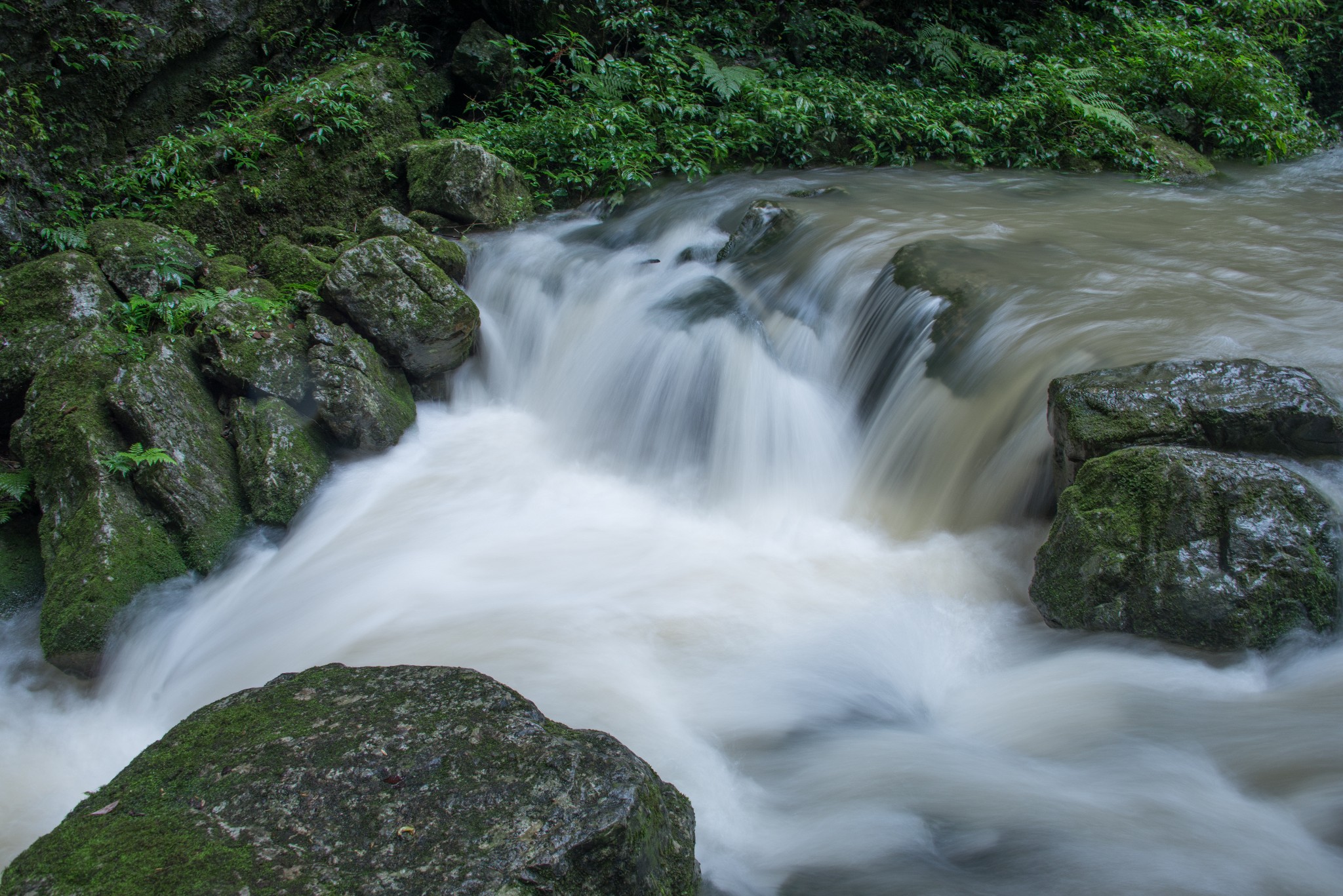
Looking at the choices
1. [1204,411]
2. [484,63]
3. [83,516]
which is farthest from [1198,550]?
[484,63]

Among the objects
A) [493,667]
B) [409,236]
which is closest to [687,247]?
[409,236]

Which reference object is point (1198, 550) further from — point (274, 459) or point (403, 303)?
point (403, 303)

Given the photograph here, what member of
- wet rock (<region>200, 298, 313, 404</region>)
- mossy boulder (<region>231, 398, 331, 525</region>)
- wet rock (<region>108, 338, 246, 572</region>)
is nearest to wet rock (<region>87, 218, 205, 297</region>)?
wet rock (<region>200, 298, 313, 404</region>)

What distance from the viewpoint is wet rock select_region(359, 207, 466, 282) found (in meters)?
6.46

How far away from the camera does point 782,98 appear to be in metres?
9.34

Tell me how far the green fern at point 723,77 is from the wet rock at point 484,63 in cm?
227

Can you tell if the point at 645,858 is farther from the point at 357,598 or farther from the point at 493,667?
the point at 357,598

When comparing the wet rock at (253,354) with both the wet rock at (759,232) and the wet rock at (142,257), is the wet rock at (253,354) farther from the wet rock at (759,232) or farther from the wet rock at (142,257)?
the wet rock at (759,232)

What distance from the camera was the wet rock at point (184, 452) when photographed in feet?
14.2

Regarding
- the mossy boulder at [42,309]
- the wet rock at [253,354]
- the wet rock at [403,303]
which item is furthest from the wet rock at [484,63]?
the wet rock at [253,354]

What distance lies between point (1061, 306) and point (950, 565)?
1924 millimetres

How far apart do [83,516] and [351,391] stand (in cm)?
156

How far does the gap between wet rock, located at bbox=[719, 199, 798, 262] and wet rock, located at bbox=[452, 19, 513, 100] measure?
444 centimetres

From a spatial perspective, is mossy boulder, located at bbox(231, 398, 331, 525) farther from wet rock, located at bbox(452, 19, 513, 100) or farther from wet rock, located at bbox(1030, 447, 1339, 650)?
wet rock, located at bbox(452, 19, 513, 100)
